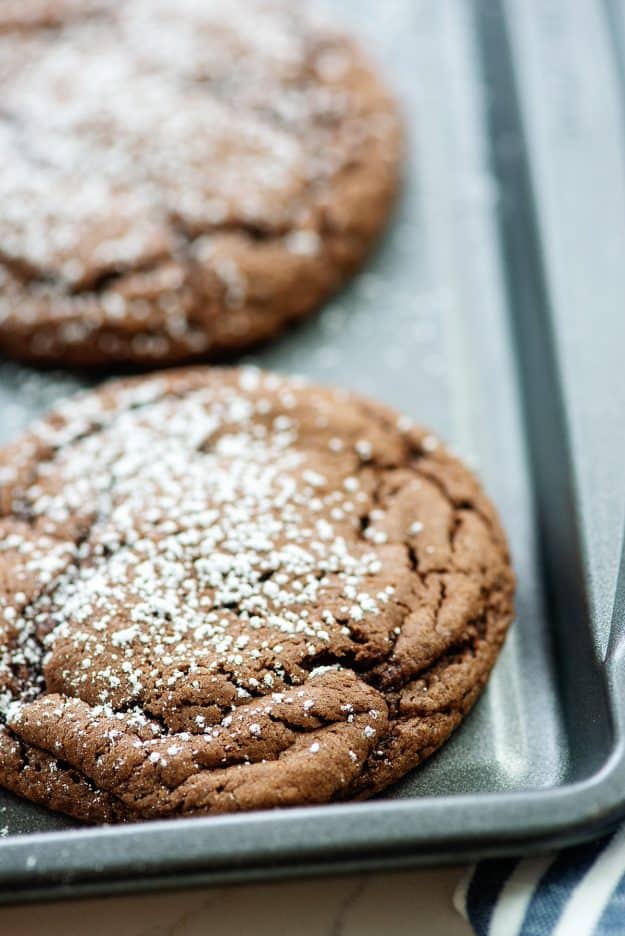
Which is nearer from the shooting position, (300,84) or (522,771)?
(522,771)

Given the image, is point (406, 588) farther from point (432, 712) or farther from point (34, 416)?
point (34, 416)

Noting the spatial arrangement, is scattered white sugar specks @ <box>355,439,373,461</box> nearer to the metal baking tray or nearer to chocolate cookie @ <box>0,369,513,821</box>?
chocolate cookie @ <box>0,369,513,821</box>

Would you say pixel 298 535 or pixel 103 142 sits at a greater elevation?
pixel 103 142

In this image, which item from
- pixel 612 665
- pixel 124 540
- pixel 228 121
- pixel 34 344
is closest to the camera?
pixel 612 665

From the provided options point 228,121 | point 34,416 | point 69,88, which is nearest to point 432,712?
point 34,416

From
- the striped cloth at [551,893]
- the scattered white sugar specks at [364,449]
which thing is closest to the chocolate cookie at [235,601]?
the scattered white sugar specks at [364,449]

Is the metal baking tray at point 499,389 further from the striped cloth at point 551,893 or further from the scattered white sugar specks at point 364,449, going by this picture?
the scattered white sugar specks at point 364,449
